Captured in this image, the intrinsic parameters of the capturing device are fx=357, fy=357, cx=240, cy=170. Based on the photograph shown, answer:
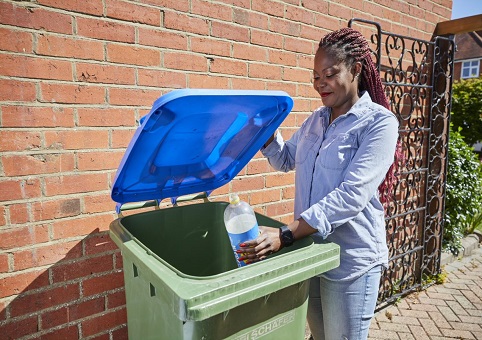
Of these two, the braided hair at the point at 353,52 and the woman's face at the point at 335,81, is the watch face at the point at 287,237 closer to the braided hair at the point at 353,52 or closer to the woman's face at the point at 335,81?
the woman's face at the point at 335,81

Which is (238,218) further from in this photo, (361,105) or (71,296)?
(71,296)

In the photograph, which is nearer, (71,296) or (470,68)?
(71,296)

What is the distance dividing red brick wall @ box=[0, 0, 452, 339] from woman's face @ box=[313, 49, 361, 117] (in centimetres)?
76

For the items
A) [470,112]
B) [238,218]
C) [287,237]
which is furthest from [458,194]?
[470,112]

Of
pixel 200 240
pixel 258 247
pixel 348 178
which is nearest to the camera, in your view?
pixel 258 247

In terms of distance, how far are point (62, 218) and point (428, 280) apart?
153 inches

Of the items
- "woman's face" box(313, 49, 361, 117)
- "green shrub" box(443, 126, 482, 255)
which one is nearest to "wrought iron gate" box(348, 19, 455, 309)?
"green shrub" box(443, 126, 482, 255)

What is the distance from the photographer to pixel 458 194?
4.59 meters

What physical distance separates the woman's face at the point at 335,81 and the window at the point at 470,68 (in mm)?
30704

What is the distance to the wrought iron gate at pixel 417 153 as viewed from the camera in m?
3.40

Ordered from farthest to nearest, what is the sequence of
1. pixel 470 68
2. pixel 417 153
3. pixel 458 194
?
pixel 470 68, pixel 458 194, pixel 417 153

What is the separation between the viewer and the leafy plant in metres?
12.1

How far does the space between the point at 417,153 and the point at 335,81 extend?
250 centimetres

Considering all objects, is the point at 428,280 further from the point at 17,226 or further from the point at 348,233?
the point at 17,226
